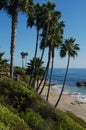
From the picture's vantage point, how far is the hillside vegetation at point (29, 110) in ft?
58.8

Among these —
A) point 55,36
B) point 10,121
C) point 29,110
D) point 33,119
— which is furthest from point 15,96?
point 55,36

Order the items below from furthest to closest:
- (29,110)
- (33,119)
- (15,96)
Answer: (15,96)
(29,110)
(33,119)

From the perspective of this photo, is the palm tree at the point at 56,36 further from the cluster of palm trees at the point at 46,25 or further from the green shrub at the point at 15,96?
the green shrub at the point at 15,96

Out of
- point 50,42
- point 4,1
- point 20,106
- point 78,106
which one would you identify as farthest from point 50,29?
point 20,106

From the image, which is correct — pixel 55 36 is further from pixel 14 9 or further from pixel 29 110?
pixel 29 110

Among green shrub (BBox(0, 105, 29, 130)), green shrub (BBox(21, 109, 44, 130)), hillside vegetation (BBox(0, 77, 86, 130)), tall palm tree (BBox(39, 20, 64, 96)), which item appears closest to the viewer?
green shrub (BBox(0, 105, 29, 130))

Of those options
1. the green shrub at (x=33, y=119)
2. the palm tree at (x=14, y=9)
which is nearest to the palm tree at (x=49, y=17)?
the palm tree at (x=14, y=9)

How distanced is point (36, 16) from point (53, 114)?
77.5ft

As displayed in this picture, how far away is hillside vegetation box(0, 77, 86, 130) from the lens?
17.9 m

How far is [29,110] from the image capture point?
19.2m

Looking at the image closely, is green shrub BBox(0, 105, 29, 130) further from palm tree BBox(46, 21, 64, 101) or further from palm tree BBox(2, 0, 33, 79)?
palm tree BBox(46, 21, 64, 101)

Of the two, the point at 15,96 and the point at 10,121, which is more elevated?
the point at 15,96

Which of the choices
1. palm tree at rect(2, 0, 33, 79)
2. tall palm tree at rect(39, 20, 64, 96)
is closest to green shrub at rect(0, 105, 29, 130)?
palm tree at rect(2, 0, 33, 79)

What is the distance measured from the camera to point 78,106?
58.2 m
